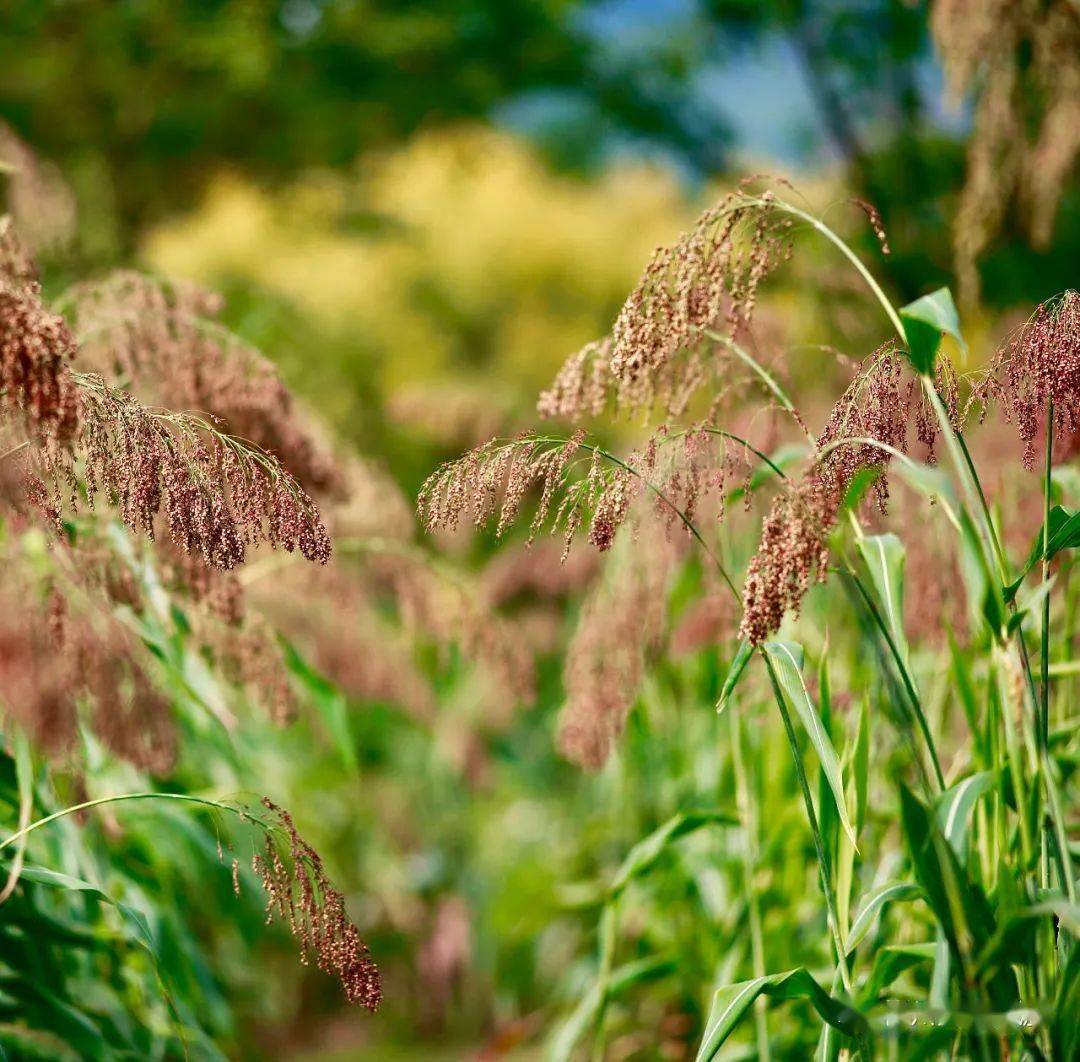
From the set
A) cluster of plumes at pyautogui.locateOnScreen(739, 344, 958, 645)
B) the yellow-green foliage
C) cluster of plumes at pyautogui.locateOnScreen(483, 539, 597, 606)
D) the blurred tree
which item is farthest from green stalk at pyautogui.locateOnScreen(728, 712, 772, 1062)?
the blurred tree

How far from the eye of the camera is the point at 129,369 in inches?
63.8

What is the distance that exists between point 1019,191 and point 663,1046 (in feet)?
9.26

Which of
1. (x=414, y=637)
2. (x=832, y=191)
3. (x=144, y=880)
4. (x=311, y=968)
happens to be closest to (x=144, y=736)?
(x=144, y=880)

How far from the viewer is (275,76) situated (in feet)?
29.3

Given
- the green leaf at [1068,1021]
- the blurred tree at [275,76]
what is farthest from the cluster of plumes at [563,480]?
the blurred tree at [275,76]

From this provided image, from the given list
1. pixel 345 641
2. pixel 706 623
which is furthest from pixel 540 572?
pixel 706 623

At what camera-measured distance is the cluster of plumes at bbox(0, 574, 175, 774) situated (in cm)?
97

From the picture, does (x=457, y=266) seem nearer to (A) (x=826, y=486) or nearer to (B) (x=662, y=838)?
(B) (x=662, y=838)

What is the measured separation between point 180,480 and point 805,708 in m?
0.59

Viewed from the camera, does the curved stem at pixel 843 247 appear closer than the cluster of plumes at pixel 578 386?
Yes

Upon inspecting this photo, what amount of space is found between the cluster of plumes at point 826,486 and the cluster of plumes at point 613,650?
2.23 ft

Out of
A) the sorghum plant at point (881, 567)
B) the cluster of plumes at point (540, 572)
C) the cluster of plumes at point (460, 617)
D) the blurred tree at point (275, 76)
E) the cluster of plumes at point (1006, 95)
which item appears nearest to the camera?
the sorghum plant at point (881, 567)

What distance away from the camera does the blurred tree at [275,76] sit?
8188 millimetres

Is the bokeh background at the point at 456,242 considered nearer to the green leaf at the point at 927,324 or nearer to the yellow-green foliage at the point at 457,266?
the yellow-green foliage at the point at 457,266
